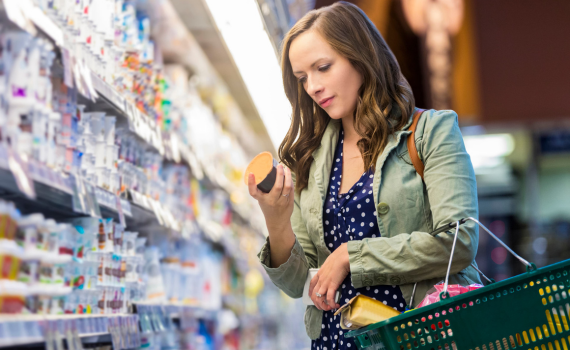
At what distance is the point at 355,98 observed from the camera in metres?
1.61

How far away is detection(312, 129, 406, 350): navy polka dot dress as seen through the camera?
1.46m

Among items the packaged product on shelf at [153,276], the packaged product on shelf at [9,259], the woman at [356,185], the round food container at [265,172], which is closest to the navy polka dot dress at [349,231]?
the woman at [356,185]

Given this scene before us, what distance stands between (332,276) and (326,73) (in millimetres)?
542

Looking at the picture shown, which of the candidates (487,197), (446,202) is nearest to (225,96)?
(446,202)

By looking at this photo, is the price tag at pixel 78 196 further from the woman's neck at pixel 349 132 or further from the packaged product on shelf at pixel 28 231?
the woman's neck at pixel 349 132

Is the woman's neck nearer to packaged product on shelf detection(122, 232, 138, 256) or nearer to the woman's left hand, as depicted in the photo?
the woman's left hand

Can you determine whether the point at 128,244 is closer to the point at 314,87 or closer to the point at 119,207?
the point at 119,207

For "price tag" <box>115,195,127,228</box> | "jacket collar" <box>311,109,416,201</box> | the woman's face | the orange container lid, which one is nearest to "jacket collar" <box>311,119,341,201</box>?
"jacket collar" <box>311,109,416,201</box>

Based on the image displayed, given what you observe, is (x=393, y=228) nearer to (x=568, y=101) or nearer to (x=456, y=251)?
(x=456, y=251)

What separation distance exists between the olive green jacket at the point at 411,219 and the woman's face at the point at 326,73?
0.17 metres

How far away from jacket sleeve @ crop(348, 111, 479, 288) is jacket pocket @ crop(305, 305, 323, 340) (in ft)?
0.71

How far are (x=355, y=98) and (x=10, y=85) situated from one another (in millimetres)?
869

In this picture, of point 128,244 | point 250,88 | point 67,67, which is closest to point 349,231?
point 67,67

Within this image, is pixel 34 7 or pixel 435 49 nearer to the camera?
pixel 34 7
